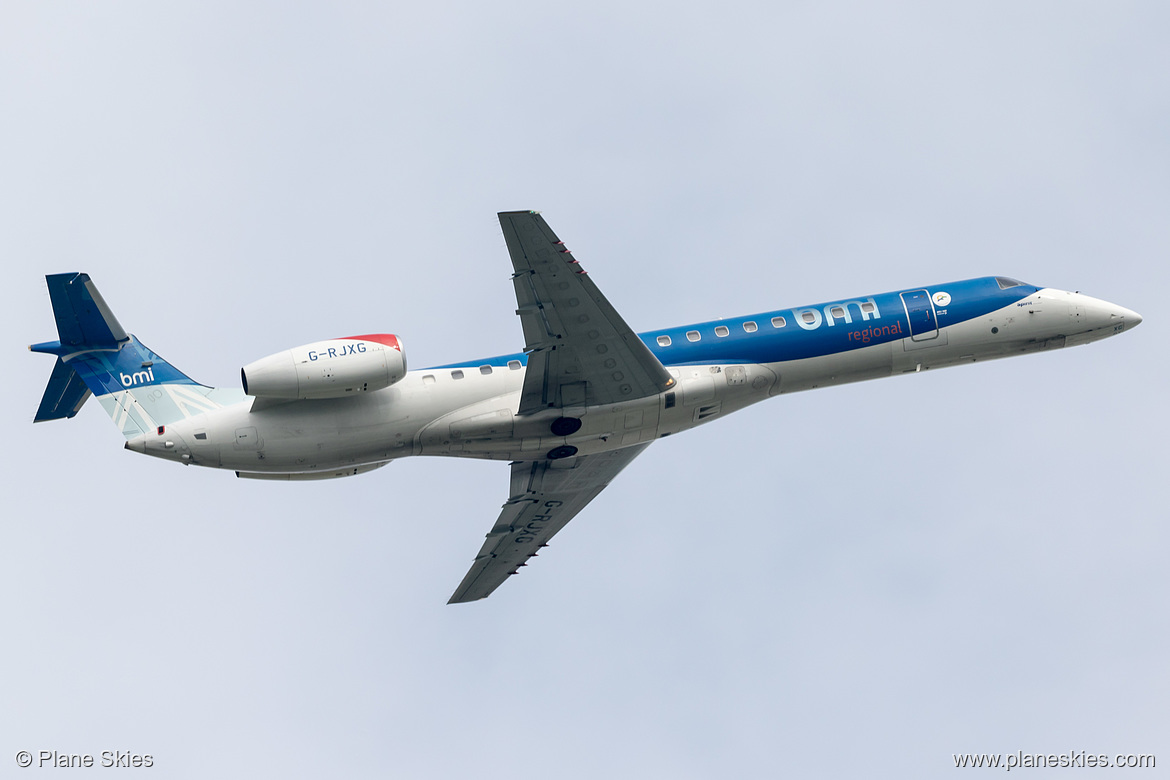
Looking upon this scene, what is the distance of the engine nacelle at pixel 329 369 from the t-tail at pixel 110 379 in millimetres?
2971

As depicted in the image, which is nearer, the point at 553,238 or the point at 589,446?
the point at 553,238

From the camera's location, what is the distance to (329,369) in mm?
34312

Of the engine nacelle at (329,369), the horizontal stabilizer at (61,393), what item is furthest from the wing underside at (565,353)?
the horizontal stabilizer at (61,393)

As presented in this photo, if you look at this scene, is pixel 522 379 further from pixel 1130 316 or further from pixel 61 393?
pixel 1130 316

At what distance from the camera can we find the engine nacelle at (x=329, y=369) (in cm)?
3384

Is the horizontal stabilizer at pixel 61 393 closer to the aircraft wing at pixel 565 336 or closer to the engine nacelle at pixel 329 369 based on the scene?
the engine nacelle at pixel 329 369

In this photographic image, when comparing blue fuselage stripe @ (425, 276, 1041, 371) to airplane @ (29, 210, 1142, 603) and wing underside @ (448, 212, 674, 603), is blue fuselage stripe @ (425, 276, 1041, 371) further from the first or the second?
wing underside @ (448, 212, 674, 603)

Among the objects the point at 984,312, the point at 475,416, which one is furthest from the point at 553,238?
the point at 984,312

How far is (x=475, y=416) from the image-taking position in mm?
36625

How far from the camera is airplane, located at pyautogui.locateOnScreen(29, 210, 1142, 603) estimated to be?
34500 millimetres

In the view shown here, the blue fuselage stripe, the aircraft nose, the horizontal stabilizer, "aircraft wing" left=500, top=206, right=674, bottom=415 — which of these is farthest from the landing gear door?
the horizontal stabilizer

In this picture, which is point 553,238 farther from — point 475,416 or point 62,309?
point 62,309

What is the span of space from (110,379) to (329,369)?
657 centimetres

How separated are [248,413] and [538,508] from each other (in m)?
10.8
